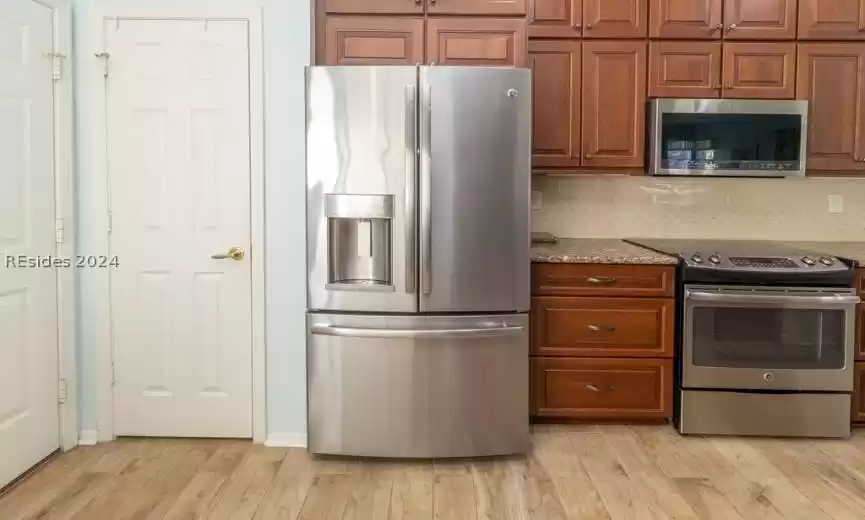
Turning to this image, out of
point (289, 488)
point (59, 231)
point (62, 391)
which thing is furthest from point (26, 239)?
point (289, 488)

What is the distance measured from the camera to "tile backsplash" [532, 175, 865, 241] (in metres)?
4.11

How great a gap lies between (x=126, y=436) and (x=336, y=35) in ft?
6.93

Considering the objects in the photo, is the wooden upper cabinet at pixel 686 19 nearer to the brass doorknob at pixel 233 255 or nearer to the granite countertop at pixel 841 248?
the granite countertop at pixel 841 248

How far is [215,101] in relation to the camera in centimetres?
331

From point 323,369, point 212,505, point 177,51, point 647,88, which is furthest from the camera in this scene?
point 647,88

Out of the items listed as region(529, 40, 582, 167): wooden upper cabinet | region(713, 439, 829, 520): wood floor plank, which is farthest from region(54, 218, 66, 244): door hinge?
region(713, 439, 829, 520): wood floor plank

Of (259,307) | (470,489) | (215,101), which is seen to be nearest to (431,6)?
(215,101)

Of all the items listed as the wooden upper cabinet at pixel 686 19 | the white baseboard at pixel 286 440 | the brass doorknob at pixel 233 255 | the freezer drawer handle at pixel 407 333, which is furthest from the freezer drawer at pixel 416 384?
the wooden upper cabinet at pixel 686 19

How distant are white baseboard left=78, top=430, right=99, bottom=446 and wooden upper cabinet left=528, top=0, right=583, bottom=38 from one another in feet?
9.28

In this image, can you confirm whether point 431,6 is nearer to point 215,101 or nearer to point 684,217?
point 215,101

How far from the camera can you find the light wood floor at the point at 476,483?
268 centimetres

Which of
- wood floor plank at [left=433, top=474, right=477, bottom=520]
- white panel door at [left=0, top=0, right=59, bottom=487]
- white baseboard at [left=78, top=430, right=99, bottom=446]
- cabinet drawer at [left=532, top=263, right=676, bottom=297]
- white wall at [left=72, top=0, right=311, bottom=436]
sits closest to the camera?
wood floor plank at [left=433, top=474, right=477, bottom=520]

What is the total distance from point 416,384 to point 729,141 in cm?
198

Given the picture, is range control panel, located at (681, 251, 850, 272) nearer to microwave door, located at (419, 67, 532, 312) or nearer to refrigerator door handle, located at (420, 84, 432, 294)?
microwave door, located at (419, 67, 532, 312)
